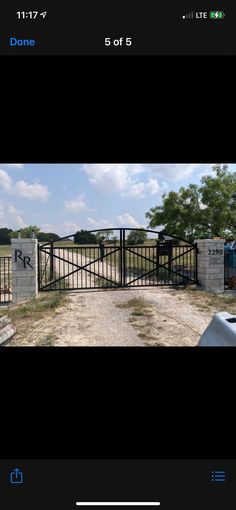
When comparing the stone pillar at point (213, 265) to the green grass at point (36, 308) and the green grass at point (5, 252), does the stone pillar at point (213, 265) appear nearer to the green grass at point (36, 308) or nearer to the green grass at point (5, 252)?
the green grass at point (36, 308)

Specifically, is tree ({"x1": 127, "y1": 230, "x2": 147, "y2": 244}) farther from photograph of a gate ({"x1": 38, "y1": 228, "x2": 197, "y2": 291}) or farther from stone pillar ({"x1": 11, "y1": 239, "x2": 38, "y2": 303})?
stone pillar ({"x1": 11, "y1": 239, "x2": 38, "y2": 303})

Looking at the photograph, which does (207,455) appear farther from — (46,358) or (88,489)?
(46,358)

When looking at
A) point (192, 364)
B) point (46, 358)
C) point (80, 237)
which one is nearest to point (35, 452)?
point (46, 358)

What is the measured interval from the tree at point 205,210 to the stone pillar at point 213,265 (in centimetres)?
359

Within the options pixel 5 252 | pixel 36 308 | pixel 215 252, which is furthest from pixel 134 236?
pixel 5 252

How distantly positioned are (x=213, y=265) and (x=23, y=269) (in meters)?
5.85

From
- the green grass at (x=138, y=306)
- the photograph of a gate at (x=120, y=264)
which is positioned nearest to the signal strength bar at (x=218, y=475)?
the green grass at (x=138, y=306)

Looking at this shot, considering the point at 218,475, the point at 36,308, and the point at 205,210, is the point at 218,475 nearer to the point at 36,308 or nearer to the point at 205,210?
the point at 36,308

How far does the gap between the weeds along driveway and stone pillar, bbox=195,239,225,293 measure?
99 cm

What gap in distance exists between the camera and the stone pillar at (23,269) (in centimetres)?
670

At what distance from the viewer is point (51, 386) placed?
3.20 ft

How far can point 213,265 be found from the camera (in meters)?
7.98

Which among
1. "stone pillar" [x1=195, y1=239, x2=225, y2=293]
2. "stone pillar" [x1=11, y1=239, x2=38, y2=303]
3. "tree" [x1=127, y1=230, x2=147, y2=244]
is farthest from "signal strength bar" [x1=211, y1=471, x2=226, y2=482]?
"tree" [x1=127, y1=230, x2=147, y2=244]

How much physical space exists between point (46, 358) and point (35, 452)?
0.42 m
